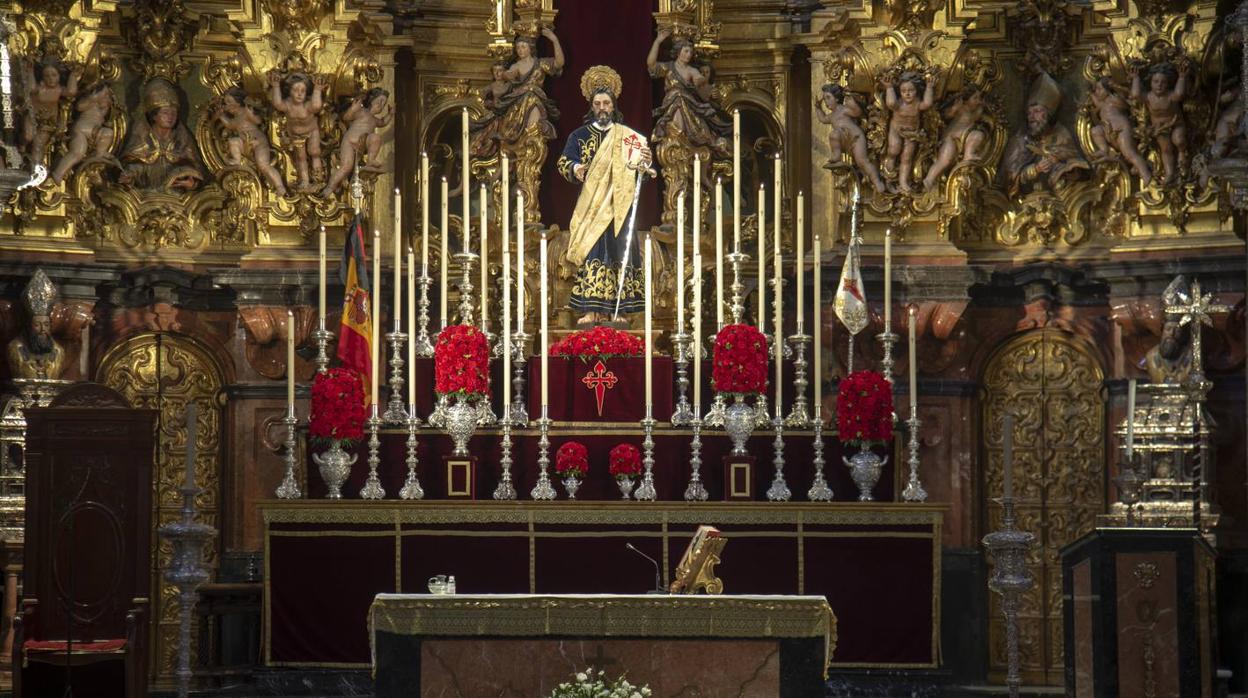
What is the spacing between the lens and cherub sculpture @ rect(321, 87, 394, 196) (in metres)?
18.4

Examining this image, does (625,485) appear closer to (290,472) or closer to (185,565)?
(290,472)

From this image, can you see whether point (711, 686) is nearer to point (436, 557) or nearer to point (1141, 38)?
point (436, 557)

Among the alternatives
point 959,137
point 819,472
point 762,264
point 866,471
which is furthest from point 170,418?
point 959,137

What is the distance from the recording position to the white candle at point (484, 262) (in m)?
17.9

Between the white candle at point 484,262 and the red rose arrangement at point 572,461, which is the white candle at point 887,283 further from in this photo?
the white candle at point 484,262

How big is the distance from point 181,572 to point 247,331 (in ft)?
16.4

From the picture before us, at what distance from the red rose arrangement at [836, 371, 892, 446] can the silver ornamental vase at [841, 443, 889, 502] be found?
11cm

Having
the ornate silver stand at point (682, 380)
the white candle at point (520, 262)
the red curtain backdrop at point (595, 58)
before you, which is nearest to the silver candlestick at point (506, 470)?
the white candle at point (520, 262)

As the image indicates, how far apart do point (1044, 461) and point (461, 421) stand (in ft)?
17.0

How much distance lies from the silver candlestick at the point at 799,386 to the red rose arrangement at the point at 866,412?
371mm

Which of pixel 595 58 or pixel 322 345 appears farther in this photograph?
pixel 595 58

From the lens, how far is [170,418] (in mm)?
18703

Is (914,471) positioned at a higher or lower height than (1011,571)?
higher

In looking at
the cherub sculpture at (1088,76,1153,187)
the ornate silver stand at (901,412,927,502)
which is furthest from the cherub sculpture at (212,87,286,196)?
the cherub sculpture at (1088,76,1153,187)
